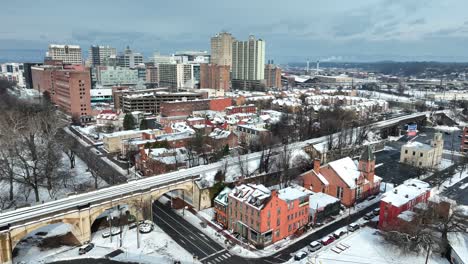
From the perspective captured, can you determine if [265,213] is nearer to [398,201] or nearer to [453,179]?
[398,201]

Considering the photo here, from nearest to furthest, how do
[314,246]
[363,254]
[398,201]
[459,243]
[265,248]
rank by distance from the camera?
[363,254]
[459,243]
[314,246]
[265,248]
[398,201]

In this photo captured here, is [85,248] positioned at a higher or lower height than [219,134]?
lower

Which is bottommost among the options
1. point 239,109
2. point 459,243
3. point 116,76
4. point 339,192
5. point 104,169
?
point 459,243

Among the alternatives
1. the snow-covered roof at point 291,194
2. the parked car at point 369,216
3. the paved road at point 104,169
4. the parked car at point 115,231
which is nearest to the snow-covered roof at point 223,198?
the snow-covered roof at point 291,194

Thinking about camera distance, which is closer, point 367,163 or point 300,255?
point 300,255

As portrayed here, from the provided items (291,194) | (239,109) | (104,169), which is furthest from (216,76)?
(291,194)

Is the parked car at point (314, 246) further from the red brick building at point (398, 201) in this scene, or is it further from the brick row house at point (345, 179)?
the brick row house at point (345, 179)

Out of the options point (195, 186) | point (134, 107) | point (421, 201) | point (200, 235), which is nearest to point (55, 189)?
point (195, 186)

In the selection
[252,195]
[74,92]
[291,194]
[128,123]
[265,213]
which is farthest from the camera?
[74,92]
